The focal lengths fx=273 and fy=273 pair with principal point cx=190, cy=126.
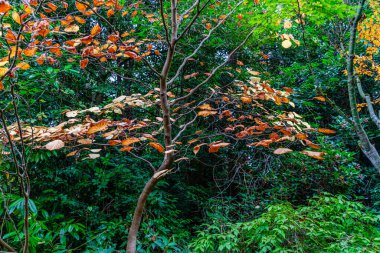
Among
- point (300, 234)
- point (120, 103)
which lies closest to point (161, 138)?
point (120, 103)

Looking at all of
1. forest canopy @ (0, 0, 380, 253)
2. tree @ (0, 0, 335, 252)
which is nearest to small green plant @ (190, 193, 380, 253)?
forest canopy @ (0, 0, 380, 253)

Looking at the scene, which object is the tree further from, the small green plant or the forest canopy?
the small green plant

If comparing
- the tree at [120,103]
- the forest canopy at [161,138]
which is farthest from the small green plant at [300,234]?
the tree at [120,103]

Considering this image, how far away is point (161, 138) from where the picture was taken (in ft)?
12.0

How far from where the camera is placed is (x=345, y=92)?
6359 millimetres

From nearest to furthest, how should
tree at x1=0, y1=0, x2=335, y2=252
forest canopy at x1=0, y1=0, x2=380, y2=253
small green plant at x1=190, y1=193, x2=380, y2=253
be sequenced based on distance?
1. tree at x1=0, y1=0, x2=335, y2=252
2. forest canopy at x1=0, y1=0, x2=380, y2=253
3. small green plant at x1=190, y1=193, x2=380, y2=253

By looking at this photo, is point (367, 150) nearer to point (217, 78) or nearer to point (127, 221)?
point (217, 78)

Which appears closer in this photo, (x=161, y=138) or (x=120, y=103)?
(x=120, y=103)

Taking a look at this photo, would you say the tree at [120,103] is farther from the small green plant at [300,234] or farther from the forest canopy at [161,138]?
the small green plant at [300,234]

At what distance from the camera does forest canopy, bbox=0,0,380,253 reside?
157 cm

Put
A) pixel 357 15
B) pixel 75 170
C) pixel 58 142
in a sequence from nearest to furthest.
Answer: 1. pixel 58 142
2. pixel 357 15
3. pixel 75 170

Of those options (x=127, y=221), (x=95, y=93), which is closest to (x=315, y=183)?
(x=127, y=221)

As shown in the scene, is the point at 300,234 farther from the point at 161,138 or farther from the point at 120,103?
the point at 161,138

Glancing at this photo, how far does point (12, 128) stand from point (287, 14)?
232cm
